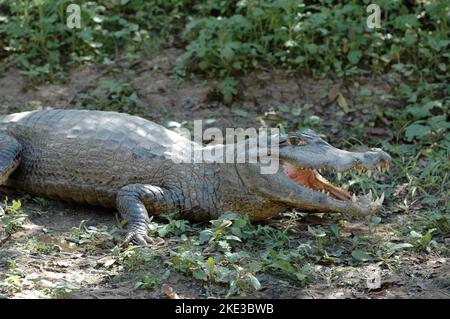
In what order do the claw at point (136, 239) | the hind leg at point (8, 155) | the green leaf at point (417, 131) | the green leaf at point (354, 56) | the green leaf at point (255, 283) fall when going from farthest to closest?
the green leaf at point (354, 56) < the green leaf at point (417, 131) < the hind leg at point (8, 155) < the claw at point (136, 239) < the green leaf at point (255, 283)

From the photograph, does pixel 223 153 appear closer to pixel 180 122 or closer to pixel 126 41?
pixel 180 122

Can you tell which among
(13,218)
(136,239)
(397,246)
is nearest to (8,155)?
(13,218)

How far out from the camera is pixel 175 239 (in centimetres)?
608

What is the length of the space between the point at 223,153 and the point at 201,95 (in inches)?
89.5

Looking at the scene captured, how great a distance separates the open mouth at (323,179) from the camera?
6.36 m

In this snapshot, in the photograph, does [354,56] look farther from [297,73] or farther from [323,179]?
[323,179]

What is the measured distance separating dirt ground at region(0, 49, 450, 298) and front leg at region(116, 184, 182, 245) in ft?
0.95

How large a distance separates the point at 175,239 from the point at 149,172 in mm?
881

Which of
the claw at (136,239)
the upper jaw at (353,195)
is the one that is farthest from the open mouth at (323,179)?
the claw at (136,239)

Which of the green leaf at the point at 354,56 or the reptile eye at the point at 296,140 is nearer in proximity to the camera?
the reptile eye at the point at 296,140

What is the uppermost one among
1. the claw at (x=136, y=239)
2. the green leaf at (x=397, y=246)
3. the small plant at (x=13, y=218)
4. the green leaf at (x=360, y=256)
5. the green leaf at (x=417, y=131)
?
the green leaf at (x=417, y=131)

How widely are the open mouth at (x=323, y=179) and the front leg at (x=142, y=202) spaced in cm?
98

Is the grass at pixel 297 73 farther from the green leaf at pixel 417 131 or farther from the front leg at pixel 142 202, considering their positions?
the front leg at pixel 142 202

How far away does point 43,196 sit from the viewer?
7160mm
